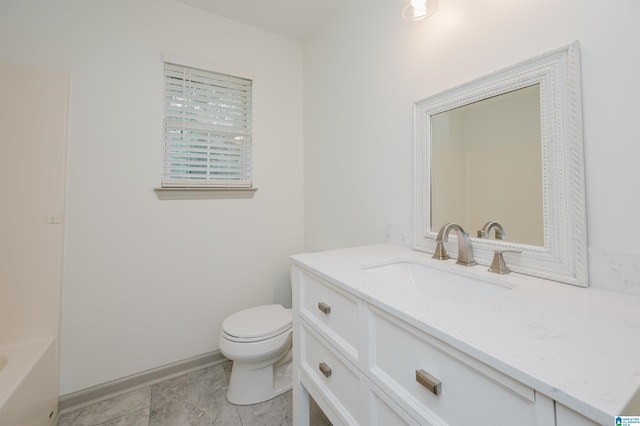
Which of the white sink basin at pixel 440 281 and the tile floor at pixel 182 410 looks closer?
the white sink basin at pixel 440 281

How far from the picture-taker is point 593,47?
783 millimetres

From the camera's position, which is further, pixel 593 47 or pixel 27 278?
pixel 27 278

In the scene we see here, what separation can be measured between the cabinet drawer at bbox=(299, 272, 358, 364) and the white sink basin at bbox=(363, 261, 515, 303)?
148mm

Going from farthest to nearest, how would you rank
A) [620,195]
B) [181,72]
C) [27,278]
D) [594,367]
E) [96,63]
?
[181,72] < [96,63] < [27,278] < [620,195] < [594,367]

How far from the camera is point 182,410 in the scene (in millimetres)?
1501

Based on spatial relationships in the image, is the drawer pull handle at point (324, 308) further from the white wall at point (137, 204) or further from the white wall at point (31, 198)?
the white wall at point (31, 198)

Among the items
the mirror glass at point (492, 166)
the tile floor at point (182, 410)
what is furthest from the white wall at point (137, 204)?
the mirror glass at point (492, 166)

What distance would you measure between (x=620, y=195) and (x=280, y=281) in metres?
1.95

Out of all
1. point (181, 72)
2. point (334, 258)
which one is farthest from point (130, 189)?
point (334, 258)

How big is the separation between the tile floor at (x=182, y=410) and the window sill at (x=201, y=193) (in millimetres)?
1214

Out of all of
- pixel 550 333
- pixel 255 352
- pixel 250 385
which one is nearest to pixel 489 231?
pixel 550 333

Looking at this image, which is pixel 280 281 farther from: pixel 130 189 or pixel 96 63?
pixel 96 63

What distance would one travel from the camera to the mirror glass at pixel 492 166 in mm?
914

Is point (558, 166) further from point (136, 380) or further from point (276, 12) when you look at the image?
point (136, 380)
